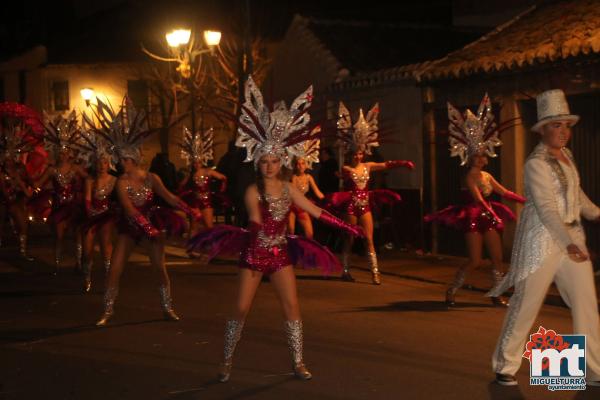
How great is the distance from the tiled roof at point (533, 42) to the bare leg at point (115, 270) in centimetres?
739

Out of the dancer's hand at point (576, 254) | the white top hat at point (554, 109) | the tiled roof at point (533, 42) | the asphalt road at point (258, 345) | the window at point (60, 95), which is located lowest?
the asphalt road at point (258, 345)

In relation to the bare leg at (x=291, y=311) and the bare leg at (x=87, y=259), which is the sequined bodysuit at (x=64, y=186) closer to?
the bare leg at (x=87, y=259)

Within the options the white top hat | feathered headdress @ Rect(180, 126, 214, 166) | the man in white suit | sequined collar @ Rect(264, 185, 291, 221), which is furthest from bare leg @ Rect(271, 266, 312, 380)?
feathered headdress @ Rect(180, 126, 214, 166)

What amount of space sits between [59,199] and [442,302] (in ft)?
20.1

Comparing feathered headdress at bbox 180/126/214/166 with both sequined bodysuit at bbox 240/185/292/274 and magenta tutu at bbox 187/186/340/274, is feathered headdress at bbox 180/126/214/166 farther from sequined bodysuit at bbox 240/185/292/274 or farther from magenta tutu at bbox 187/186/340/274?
sequined bodysuit at bbox 240/185/292/274

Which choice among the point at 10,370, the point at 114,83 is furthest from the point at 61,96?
the point at 10,370

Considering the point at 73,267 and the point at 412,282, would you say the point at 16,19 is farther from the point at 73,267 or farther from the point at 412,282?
the point at 412,282

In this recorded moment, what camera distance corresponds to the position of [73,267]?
1617 cm

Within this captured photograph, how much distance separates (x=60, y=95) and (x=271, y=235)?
41.6 m

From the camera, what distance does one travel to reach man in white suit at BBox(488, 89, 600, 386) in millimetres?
6777

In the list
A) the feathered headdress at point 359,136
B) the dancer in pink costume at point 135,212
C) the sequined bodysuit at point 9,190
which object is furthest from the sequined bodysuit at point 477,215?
the sequined bodysuit at point 9,190

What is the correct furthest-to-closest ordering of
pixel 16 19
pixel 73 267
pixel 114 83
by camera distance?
pixel 16 19
pixel 114 83
pixel 73 267

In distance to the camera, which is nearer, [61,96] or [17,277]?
[17,277]

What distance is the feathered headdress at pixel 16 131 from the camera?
18.9 meters
